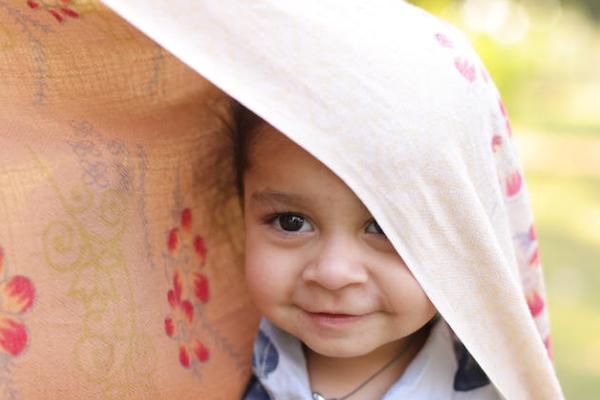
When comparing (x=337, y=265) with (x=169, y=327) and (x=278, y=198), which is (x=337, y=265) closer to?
(x=278, y=198)

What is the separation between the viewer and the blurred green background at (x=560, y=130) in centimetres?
501

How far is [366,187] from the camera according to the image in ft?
5.98

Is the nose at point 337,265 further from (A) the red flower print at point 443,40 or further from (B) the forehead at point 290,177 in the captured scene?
(A) the red flower print at point 443,40

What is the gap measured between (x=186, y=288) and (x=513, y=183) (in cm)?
68

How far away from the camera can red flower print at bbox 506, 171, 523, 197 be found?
2.12m

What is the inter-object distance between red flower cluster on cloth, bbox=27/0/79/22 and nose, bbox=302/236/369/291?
2.01ft

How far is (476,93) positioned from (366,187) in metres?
0.32

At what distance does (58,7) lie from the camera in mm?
1880

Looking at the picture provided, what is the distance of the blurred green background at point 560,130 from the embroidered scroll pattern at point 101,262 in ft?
9.80

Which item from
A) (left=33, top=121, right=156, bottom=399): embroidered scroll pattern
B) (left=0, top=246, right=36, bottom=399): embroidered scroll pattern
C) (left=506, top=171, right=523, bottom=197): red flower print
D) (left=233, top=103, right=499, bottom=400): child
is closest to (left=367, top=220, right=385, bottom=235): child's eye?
(left=233, top=103, right=499, bottom=400): child

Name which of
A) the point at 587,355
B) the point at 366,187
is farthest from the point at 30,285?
the point at 587,355

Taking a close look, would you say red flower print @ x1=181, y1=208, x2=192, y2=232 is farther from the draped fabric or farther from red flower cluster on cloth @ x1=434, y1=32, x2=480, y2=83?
red flower cluster on cloth @ x1=434, y1=32, x2=480, y2=83

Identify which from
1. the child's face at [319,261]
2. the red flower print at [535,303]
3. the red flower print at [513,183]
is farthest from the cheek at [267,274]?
the red flower print at [535,303]

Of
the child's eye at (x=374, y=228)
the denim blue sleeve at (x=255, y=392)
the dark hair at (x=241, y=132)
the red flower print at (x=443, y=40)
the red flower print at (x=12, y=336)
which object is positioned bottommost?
the denim blue sleeve at (x=255, y=392)
